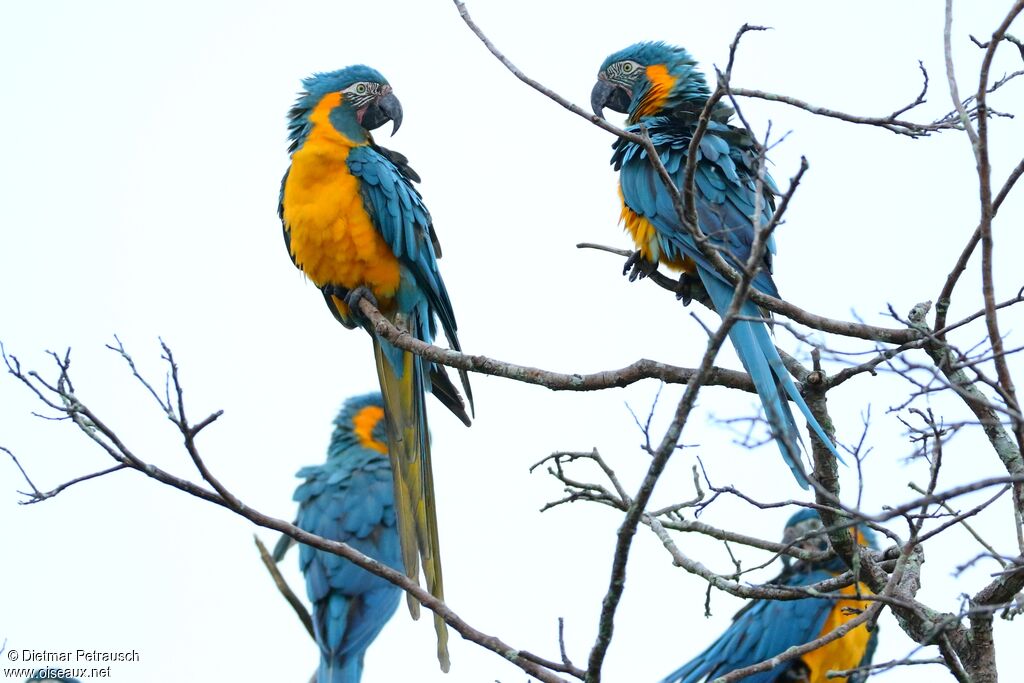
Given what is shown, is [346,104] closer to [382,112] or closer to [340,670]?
[382,112]

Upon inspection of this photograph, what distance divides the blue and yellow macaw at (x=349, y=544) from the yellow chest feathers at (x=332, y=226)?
1266 millimetres

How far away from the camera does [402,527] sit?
166 inches

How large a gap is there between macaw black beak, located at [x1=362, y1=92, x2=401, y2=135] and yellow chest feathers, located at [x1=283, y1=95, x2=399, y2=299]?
281 millimetres

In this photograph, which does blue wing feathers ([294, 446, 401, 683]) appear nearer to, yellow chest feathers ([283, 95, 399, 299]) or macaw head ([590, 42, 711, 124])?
yellow chest feathers ([283, 95, 399, 299])

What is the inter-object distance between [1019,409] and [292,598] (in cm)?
194

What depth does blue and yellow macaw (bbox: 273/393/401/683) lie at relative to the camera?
5223mm

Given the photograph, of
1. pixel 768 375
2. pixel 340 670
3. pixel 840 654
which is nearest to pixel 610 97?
pixel 768 375

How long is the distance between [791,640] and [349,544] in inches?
84.4

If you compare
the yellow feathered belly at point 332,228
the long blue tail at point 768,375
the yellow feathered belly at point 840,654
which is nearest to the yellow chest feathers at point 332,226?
the yellow feathered belly at point 332,228

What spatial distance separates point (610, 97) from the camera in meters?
4.96

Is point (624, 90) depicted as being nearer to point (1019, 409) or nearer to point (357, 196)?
point (357, 196)

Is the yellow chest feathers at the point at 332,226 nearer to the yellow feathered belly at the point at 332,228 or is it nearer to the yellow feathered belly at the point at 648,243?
the yellow feathered belly at the point at 332,228

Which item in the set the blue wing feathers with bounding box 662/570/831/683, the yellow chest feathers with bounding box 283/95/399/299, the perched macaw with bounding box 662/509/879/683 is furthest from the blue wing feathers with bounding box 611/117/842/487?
the blue wing feathers with bounding box 662/570/831/683

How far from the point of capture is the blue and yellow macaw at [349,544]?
5223 mm
